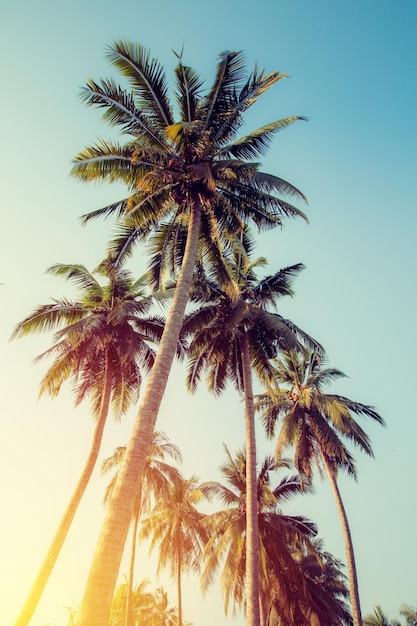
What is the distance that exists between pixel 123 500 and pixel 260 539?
15.0 meters

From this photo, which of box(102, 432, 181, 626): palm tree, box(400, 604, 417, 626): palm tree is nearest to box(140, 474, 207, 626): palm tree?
box(102, 432, 181, 626): palm tree

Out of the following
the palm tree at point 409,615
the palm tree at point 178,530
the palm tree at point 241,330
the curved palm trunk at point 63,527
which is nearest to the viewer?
the curved palm trunk at point 63,527

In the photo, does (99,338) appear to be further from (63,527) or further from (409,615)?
(409,615)

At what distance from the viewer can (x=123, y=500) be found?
20.2 feet

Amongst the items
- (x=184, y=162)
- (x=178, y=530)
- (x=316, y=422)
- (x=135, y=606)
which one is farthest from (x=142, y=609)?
(x=184, y=162)

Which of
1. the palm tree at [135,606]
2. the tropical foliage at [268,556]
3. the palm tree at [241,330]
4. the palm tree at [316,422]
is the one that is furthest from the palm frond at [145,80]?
the palm tree at [135,606]

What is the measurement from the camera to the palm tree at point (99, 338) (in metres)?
14.5

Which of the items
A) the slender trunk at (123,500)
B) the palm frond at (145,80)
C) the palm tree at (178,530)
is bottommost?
the slender trunk at (123,500)

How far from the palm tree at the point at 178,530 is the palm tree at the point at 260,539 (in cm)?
352

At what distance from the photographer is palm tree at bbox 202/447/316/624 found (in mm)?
18500

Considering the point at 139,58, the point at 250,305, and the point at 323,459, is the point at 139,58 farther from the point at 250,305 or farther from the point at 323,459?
the point at 323,459

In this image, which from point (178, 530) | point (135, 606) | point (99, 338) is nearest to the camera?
point (99, 338)

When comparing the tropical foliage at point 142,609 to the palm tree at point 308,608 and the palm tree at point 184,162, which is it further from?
the palm tree at point 184,162

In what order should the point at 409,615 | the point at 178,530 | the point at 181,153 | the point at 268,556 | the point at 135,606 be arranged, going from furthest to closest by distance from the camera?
the point at 409,615, the point at 135,606, the point at 178,530, the point at 268,556, the point at 181,153
